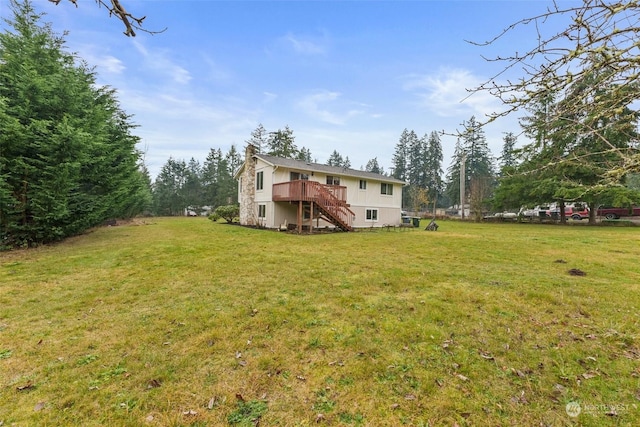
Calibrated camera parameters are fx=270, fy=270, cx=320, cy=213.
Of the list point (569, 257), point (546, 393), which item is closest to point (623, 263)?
point (569, 257)

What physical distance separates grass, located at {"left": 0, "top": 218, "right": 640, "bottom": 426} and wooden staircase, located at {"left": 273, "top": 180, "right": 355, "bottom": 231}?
899cm

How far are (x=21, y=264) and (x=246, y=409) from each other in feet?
30.5

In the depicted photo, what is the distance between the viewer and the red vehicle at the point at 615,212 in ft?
85.4

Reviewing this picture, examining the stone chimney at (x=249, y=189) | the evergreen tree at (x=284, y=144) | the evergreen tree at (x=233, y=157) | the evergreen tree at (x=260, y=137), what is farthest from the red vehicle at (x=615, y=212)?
the evergreen tree at (x=233, y=157)

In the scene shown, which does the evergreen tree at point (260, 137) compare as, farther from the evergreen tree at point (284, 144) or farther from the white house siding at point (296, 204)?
the white house siding at point (296, 204)

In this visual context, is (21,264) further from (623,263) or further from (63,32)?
(623,263)

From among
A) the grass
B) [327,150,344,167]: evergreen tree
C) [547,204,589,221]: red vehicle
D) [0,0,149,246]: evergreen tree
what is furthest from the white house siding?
[327,150,344,167]: evergreen tree

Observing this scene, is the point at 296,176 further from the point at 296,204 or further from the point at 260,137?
the point at 260,137

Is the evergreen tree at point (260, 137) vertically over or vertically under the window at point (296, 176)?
over

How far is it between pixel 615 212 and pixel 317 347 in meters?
37.0

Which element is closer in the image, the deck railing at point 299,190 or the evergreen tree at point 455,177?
the deck railing at point 299,190

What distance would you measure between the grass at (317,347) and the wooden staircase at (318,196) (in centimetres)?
899

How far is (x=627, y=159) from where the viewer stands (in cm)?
216

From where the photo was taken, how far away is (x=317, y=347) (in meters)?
3.45
